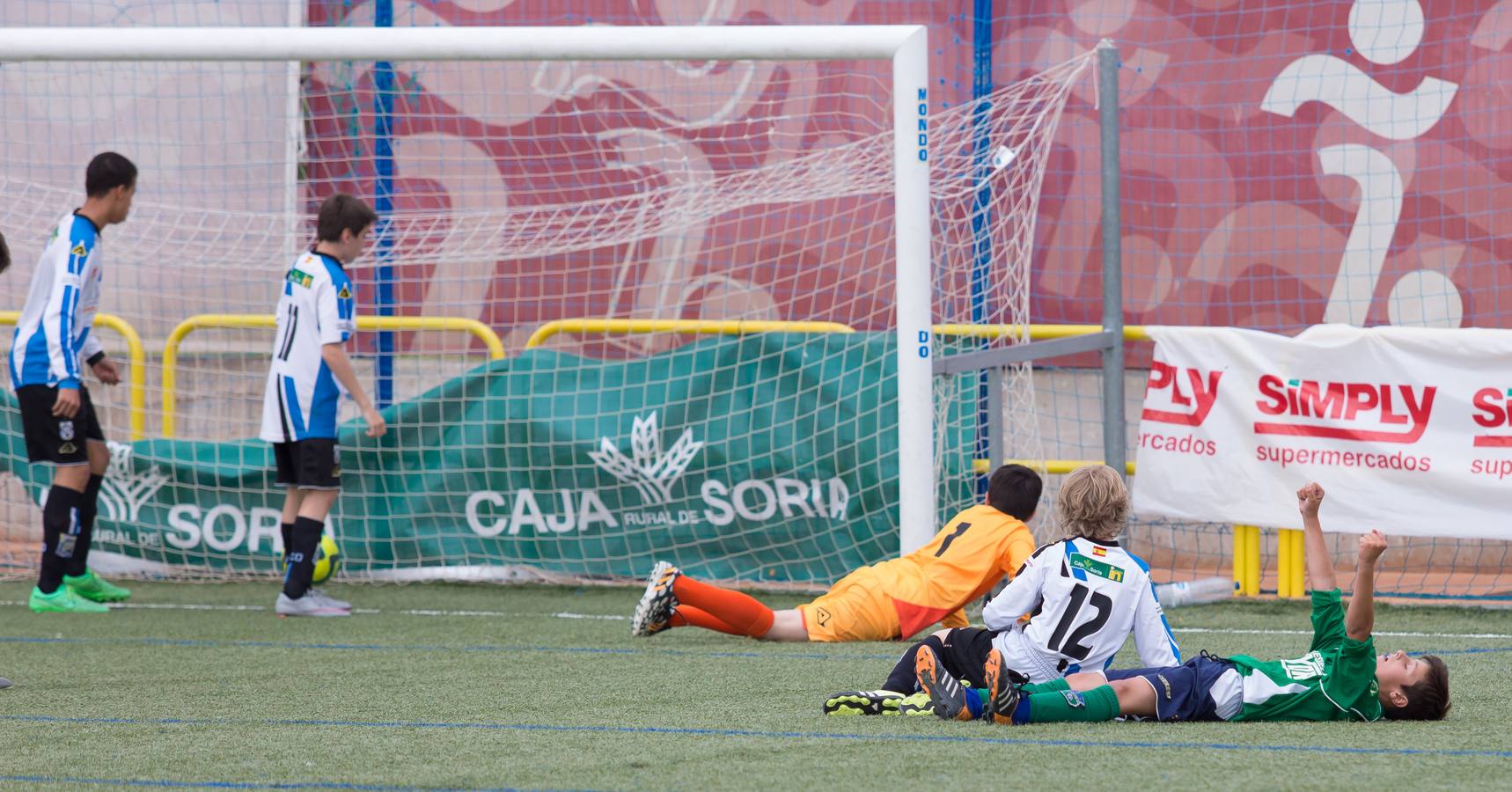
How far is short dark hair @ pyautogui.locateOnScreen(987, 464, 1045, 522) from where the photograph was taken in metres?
5.21

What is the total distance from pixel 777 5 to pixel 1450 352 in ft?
12.6

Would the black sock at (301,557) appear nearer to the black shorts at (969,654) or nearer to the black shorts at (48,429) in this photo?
the black shorts at (48,429)

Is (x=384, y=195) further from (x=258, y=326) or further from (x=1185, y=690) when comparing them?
(x=1185, y=690)

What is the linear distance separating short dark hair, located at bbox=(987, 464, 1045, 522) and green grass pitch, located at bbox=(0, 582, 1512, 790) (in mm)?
532

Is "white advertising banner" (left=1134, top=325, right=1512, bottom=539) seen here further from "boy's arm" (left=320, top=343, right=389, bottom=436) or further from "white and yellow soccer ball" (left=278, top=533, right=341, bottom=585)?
"white and yellow soccer ball" (left=278, top=533, right=341, bottom=585)

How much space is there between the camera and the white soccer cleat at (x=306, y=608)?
621cm

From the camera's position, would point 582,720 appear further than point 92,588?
No

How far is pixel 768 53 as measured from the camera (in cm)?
605

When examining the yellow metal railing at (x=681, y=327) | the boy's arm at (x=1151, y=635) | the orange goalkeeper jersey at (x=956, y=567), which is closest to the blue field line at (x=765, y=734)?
the boy's arm at (x=1151, y=635)

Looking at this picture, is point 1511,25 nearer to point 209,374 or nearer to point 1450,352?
point 1450,352

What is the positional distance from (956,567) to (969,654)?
1.15 m

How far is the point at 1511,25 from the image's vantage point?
7.50 m

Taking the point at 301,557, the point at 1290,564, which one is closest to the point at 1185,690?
the point at 1290,564

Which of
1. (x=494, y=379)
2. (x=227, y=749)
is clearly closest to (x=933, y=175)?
(x=494, y=379)
